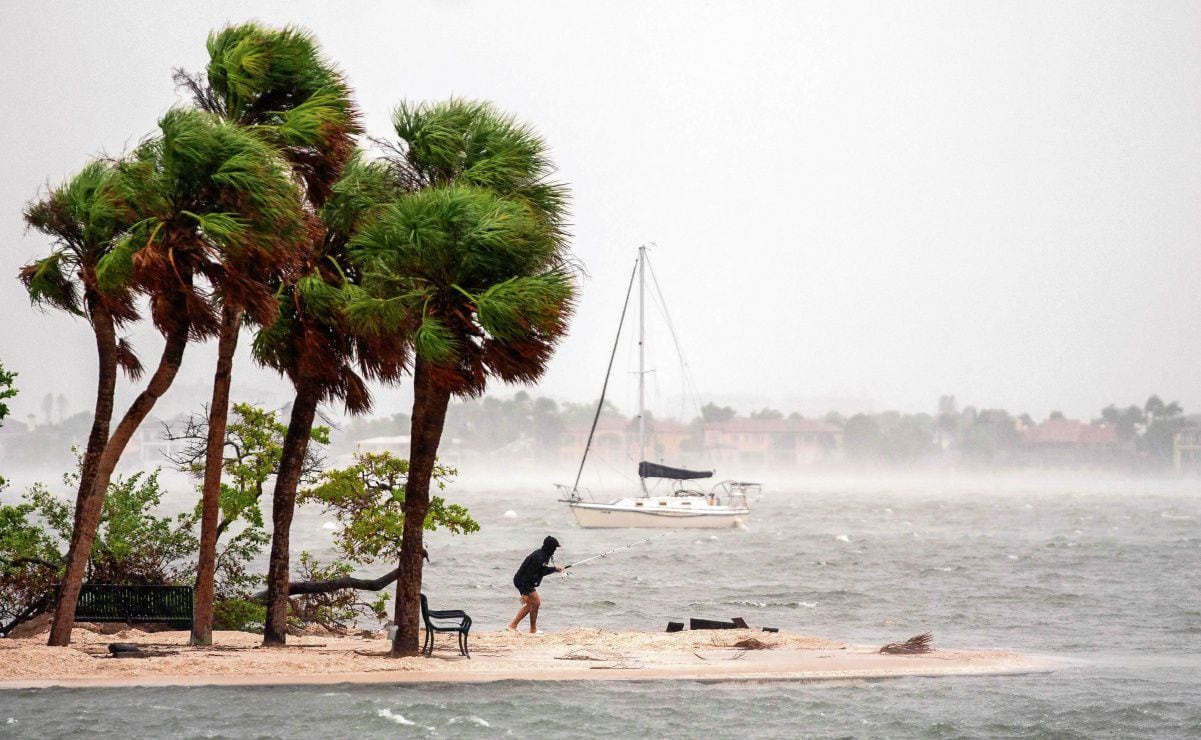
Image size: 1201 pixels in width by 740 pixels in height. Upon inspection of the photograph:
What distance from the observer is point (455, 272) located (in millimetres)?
21781

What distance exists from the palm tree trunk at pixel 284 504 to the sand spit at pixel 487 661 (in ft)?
1.81

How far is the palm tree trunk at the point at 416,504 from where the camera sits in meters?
22.2

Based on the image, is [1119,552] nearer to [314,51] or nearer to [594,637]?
[594,637]

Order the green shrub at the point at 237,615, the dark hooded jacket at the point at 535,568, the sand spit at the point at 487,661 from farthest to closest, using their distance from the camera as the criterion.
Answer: the green shrub at the point at 237,615, the dark hooded jacket at the point at 535,568, the sand spit at the point at 487,661

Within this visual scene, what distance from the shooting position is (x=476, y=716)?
63.2 feet

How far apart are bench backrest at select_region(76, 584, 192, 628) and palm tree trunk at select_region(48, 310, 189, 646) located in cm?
160

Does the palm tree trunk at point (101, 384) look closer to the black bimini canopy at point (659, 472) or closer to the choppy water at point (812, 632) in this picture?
the choppy water at point (812, 632)

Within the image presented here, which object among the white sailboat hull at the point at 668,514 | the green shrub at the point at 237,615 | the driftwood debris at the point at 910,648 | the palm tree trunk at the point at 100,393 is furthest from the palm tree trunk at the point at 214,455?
the white sailboat hull at the point at 668,514

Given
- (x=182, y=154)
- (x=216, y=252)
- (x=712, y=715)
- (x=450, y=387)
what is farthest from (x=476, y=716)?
(x=182, y=154)

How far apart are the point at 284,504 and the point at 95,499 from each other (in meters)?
2.92

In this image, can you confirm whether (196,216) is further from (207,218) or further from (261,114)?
(261,114)

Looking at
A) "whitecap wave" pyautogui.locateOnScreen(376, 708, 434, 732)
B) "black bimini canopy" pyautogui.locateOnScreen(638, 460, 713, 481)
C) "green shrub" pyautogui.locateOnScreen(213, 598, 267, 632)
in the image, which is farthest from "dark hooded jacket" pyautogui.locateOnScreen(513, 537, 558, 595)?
"black bimini canopy" pyautogui.locateOnScreen(638, 460, 713, 481)

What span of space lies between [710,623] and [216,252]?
12.3m

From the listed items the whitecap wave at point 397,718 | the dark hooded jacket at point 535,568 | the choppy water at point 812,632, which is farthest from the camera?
the dark hooded jacket at point 535,568
